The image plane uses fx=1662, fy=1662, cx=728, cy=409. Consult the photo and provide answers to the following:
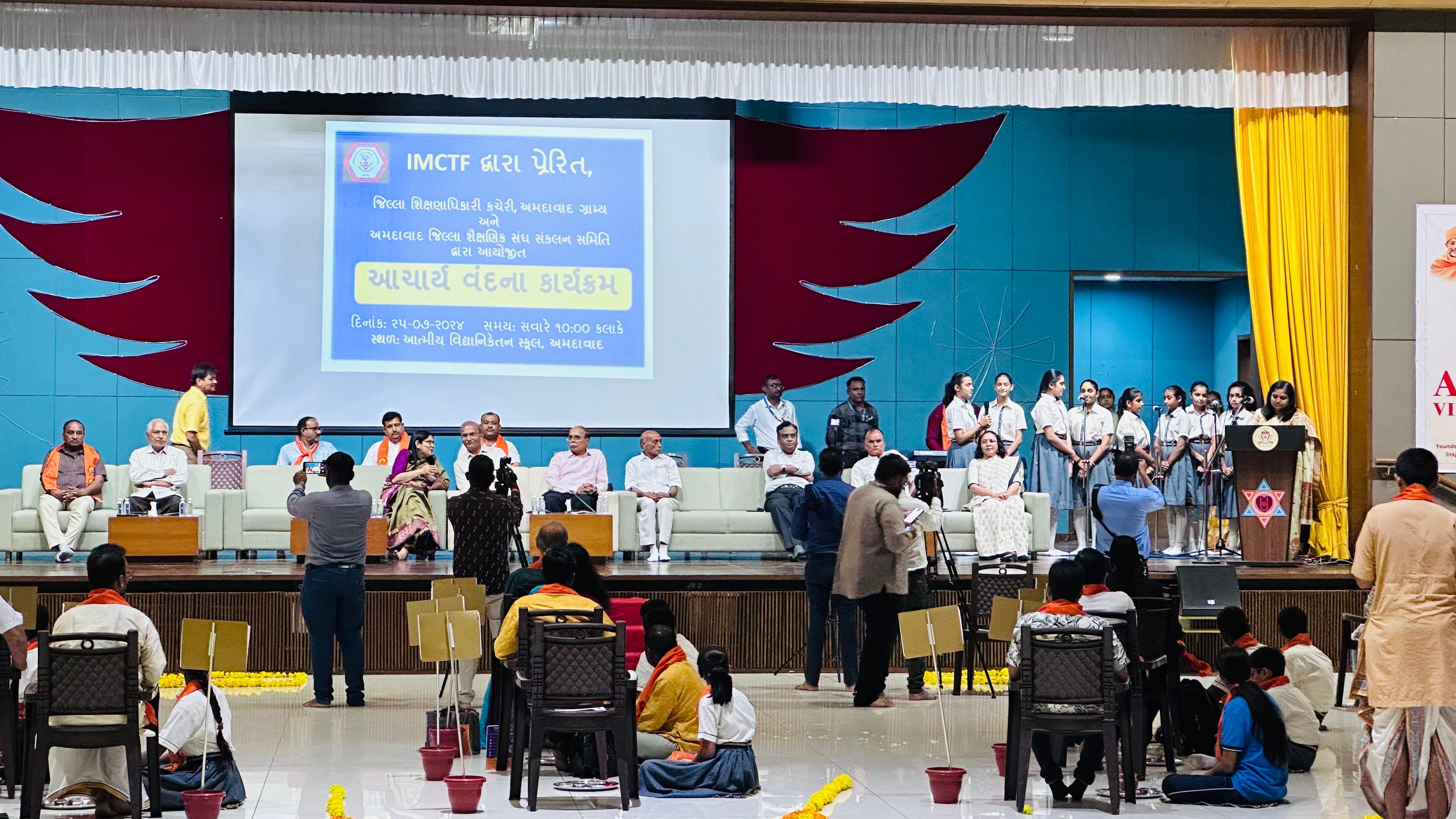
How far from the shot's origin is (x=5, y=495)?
38.0 feet

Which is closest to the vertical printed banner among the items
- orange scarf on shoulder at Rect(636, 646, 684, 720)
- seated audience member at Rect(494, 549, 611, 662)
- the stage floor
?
the stage floor

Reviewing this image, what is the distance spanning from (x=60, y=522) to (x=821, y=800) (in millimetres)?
7813

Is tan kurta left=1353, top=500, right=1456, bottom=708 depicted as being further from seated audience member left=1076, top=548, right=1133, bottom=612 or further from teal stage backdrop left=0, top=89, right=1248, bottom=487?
teal stage backdrop left=0, top=89, right=1248, bottom=487

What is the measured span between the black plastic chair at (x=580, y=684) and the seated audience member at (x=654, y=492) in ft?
19.4

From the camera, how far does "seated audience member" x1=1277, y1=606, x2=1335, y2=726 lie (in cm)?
718

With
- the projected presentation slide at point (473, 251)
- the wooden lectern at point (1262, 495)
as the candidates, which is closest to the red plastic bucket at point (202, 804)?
the wooden lectern at point (1262, 495)

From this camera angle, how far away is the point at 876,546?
8312 mm

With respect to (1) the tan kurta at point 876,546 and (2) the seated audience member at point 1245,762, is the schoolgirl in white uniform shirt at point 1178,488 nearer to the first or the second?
(1) the tan kurta at point 876,546

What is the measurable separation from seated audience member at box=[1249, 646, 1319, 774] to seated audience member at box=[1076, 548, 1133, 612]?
1.84 ft

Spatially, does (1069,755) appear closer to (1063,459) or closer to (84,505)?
(1063,459)

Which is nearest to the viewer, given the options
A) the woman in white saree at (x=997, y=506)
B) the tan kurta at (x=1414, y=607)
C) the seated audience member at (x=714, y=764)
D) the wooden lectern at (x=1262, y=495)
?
the tan kurta at (x=1414, y=607)

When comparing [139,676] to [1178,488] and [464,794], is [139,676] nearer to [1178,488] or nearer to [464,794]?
[464,794]

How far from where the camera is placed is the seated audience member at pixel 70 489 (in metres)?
11.5

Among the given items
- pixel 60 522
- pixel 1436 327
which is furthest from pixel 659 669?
pixel 60 522
